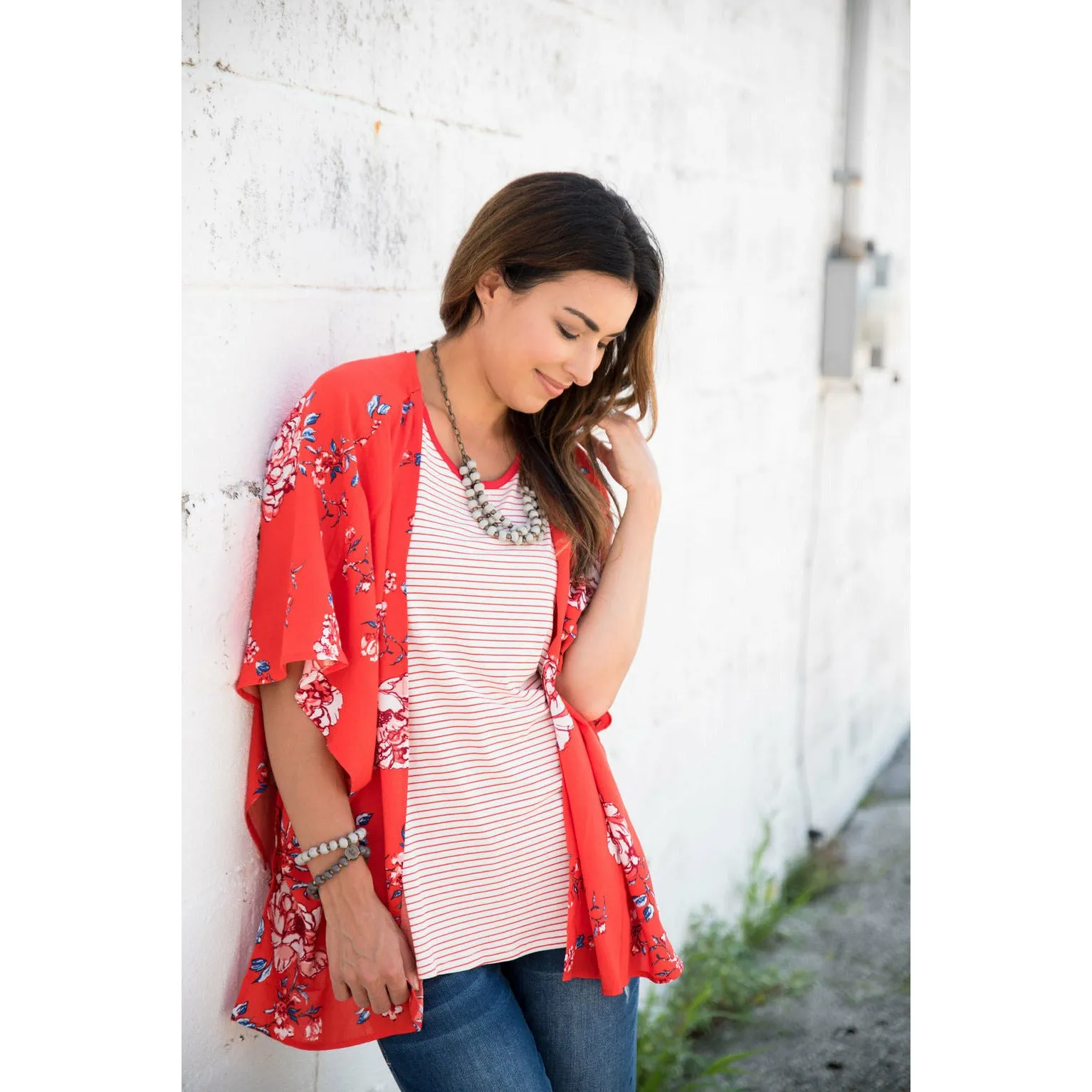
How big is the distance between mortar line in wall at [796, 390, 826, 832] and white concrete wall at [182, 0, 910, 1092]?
0.06 ft

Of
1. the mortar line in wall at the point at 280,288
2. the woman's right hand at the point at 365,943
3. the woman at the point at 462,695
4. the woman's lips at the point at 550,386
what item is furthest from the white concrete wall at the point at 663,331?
the woman's lips at the point at 550,386

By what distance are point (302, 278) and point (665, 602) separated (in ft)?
5.14

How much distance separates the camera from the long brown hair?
158cm

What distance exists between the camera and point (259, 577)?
5.06 feet

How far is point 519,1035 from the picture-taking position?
1.56 metres

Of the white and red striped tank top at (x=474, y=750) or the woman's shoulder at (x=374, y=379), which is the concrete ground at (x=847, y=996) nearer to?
the white and red striped tank top at (x=474, y=750)

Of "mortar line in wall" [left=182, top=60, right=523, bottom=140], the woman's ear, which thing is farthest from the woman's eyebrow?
"mortar line in wall" [left=182, top=60, right=523, bottom=140]

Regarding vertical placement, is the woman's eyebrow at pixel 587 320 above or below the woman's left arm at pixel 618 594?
above

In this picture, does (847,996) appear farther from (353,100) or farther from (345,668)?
(353,100)

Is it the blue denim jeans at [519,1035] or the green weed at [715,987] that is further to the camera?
the green weed at [715,987]

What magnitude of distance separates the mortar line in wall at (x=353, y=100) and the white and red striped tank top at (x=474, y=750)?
1.58ft

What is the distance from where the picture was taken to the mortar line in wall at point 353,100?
1.46 meters

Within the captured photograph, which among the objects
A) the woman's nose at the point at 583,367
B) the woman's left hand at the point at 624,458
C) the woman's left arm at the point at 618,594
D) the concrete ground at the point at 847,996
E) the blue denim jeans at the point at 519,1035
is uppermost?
the woman's nose at the point at 583,367

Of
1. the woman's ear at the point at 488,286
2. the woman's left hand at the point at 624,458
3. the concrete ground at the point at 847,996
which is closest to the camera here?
the woman's ear at the point at 488,286
